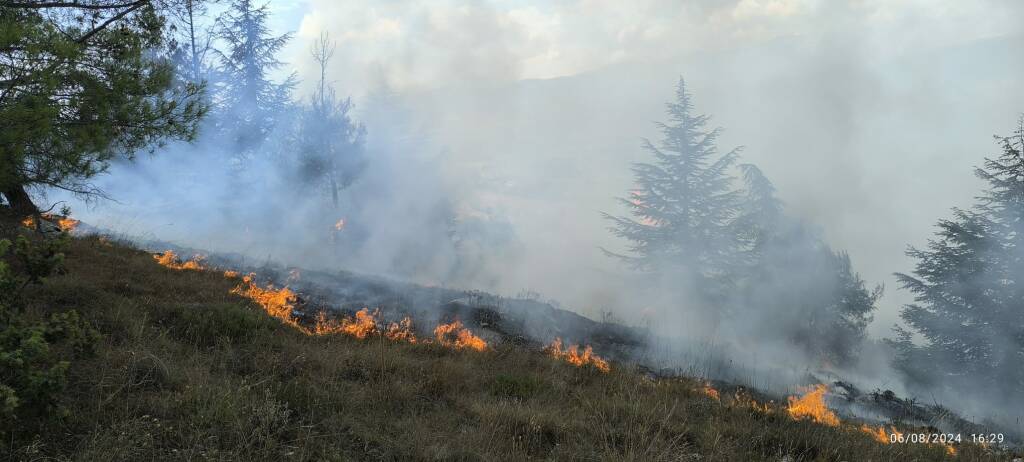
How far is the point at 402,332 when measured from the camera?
7.96 m

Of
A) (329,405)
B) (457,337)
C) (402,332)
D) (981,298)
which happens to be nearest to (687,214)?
(981,298)

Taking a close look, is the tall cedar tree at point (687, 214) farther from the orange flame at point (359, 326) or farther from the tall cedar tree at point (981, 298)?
the orange flame at point (359, 326)

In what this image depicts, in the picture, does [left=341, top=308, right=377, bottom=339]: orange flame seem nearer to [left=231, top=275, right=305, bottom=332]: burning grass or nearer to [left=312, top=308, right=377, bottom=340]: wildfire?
[left=312, top=308, right=377, bottom=340]: wildfire

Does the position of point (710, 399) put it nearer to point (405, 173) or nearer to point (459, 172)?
point (405, 173)

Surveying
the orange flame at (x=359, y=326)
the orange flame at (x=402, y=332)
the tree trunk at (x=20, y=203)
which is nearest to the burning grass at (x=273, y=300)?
the orange flame at (x=359, y=326)

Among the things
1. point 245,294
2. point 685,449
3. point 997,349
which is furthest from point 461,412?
point 997,349

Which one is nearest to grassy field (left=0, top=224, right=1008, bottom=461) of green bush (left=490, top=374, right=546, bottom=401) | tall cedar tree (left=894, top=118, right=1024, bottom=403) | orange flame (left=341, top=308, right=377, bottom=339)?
green bush (left=490, top=374, right=546, bottom=401)

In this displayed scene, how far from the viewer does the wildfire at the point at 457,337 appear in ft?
25.0

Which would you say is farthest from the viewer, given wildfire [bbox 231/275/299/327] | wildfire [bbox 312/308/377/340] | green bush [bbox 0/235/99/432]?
wildfire [bbox 231/275/299/327]

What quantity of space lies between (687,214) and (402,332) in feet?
63.8

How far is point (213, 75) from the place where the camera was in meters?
22.5

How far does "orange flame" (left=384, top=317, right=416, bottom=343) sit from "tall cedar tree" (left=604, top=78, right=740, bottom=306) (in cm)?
1756

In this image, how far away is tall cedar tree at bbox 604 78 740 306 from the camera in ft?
75.8

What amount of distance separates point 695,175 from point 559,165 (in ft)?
193
